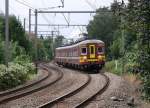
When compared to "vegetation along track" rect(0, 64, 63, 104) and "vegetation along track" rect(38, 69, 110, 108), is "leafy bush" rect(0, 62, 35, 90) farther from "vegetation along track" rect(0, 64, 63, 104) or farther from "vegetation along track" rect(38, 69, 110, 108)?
"vegetation along track" rect(38, 69, 110, 108)

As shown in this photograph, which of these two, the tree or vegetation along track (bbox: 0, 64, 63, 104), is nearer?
vegetation along track (bbox: 0, 64, 63, 104)

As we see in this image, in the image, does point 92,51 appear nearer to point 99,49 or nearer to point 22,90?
point 99,49

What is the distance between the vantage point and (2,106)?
17.4 meters

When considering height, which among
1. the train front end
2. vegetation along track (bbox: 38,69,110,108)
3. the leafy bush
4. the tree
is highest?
the tree

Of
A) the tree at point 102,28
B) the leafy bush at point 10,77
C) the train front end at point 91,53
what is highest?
the tree at point 102,28

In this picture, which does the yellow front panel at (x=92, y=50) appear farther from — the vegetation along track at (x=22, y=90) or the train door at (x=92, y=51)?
the vegetation along track at (x=22, y=90)

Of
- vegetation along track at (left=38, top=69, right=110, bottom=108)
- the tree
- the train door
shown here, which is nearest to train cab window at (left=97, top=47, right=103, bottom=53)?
the train door

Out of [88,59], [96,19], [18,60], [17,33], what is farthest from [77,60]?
[96,19]

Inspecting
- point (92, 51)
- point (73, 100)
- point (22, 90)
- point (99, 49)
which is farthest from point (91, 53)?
point (73, 100)

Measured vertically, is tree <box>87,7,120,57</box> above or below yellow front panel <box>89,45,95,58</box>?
above

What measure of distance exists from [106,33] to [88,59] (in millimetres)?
36510

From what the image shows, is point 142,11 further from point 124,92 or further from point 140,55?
point 124,92

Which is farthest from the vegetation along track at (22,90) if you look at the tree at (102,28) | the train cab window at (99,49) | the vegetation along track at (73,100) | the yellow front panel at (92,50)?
the tree at (102,28)

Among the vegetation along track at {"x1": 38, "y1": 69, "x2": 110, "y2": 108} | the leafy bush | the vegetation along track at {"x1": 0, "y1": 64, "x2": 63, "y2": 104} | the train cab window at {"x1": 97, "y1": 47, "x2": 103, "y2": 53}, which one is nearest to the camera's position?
the vegetation along track at {"x1": 38, "y1": 69, "x2": 110, "y2": 108}
